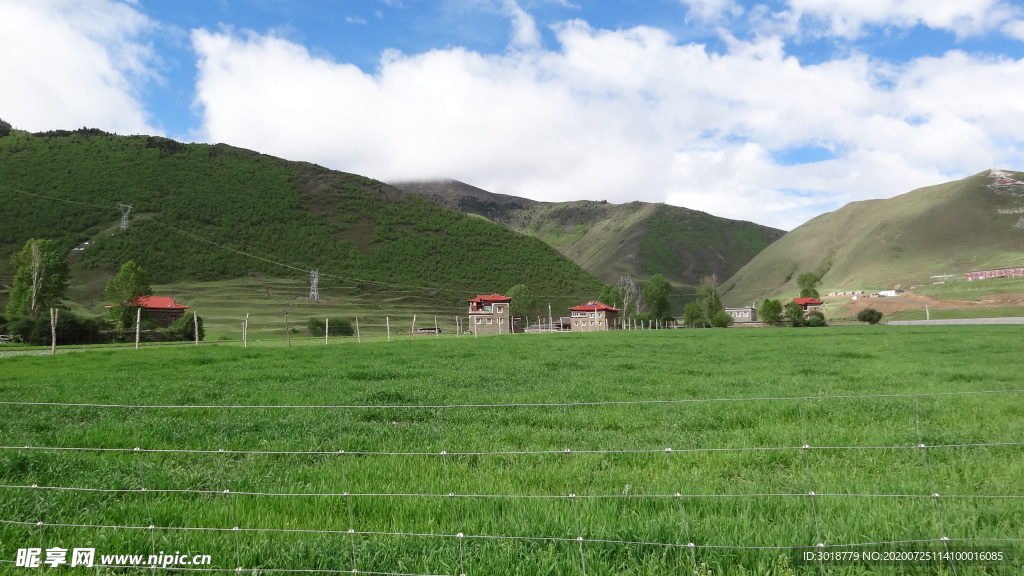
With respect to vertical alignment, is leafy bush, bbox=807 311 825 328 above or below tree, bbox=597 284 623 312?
below

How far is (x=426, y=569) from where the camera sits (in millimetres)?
4000

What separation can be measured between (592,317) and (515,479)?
11800cm

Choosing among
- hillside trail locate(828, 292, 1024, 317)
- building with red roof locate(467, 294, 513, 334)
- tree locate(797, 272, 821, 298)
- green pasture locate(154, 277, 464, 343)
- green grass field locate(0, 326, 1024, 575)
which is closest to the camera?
green grass field locate(0, 326, 1024, 575)

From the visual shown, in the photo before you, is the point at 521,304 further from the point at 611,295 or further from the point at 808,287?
the point at 808,287

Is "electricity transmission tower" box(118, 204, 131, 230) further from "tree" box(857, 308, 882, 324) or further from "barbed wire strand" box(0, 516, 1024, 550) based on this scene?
"tree" box(857, 308, 882, 324)

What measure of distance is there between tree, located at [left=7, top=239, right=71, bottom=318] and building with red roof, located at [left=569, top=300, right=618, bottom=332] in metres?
92.0

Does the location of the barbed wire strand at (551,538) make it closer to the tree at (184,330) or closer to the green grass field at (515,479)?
the green grass field at (515,479)

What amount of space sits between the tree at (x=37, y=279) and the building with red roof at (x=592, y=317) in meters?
92.0

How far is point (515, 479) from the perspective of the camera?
21.4 feet

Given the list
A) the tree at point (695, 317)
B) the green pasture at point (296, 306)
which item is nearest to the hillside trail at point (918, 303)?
the tree at point (695, 317)

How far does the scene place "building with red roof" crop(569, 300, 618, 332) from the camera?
12094 centimetres

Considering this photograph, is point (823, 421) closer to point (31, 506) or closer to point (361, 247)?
point (31, 506)

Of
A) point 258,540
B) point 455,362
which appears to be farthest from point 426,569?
point 455,362

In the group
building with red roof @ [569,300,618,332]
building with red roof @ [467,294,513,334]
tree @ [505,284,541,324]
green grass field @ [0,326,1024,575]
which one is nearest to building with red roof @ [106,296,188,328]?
building with red roof @ [467,294,513,334]
